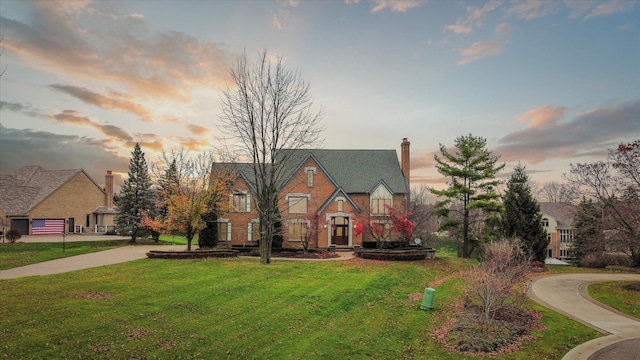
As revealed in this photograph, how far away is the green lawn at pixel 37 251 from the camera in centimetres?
2544

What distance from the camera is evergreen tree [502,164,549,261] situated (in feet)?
104

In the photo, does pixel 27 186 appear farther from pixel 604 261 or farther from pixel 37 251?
pixel 604 261

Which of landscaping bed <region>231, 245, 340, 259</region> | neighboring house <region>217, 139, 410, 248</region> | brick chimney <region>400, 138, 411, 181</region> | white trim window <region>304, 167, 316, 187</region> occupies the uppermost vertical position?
brick chimney <region>400, 138, 411, 181</region>

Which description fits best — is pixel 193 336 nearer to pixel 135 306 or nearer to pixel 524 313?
pixel 135 306

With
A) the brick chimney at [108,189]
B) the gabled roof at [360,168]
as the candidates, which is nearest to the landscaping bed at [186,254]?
the gabled roof at [360,168]

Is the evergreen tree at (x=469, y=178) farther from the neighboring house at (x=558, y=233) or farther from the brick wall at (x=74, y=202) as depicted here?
the brick wall at (x=74, y=202)

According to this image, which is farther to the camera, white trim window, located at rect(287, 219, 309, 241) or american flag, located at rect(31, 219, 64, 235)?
american flag, located at rect(31, 219, 64, 235)

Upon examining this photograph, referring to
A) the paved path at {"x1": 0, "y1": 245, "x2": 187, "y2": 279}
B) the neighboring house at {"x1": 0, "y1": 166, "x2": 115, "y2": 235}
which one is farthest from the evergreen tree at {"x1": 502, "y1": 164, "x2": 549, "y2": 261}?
the neighboring house at {"x1": 0, "y1": 166, "x2": 115, "y2": 235}

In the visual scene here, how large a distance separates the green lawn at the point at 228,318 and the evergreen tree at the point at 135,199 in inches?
943

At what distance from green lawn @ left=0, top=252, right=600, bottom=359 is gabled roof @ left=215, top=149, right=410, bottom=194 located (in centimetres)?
2146

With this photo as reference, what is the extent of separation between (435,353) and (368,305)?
5.29 m

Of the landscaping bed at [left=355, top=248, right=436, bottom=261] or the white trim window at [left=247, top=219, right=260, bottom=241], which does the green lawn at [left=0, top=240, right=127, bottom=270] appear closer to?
the white trim window at [left=247, top=219, right=260, bottom=241]

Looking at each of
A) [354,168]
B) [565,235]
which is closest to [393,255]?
[354,168]

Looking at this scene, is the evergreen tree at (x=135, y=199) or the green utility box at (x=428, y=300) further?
the evergreen tree at (x=135, y=199)
